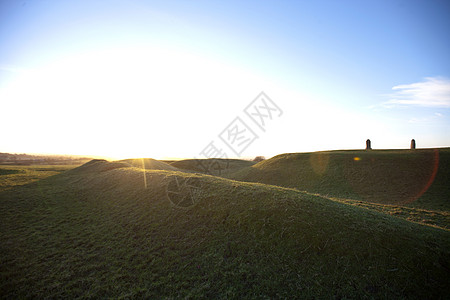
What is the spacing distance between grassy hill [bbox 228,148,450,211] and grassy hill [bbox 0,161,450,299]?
41.2 feet

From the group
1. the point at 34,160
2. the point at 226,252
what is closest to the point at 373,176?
the point at 226,252

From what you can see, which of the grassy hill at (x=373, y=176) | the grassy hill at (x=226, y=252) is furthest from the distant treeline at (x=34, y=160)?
the grassy hill at (x=373, y=176)

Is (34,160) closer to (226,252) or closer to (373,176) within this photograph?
(226,252)

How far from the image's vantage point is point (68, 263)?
755 centimetres

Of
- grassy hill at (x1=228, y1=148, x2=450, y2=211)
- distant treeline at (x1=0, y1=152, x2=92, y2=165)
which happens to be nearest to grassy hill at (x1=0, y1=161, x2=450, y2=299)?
grassy hill at (x1=228, y1=148, x2=450, y2=211)

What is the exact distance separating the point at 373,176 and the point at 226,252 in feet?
80.0

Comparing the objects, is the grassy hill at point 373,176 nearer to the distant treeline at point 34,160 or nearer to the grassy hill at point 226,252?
the grassy hill at point 226,252

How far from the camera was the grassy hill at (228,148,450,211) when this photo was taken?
18.8 m

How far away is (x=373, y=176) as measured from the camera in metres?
23.2

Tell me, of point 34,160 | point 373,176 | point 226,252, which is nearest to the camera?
point 226,252

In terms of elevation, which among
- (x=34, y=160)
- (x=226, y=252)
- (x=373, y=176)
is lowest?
(x=226, y=252)

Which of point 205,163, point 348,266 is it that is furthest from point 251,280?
point 205,163

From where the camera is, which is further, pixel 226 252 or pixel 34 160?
pixel 34 160

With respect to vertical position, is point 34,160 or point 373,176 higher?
point 34,160
